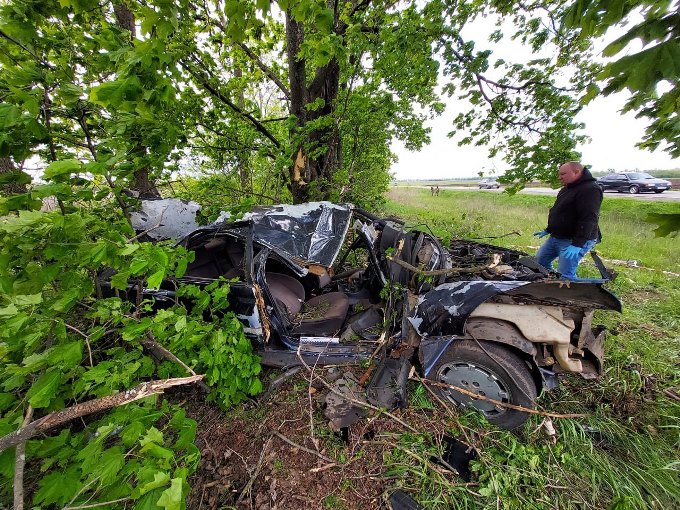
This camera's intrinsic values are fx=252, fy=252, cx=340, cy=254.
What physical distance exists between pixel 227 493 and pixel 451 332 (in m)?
1.98

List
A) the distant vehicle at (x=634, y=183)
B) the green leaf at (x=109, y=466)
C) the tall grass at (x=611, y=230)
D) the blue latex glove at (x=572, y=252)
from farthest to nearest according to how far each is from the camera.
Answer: the distant vehicle at (x=634, y=183)
the tall grass at (x=611, y=230)
the blue latex glove at (x=572, y=252)
the green leaf at (x=109, y=466)

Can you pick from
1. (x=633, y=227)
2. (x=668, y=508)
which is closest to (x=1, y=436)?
(x=668, y=508)

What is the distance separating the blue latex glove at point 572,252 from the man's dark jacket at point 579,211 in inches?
2.3

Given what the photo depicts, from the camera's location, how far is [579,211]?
338 centimetres

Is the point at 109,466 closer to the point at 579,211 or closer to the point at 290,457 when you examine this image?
the point at 290,457

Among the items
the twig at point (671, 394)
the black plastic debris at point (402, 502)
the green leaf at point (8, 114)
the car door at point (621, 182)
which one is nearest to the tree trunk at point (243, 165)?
the green leaf at point (8, 114)

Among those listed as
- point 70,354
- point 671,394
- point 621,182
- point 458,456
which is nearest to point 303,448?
point 458,456

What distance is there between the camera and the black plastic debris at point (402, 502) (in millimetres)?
1606

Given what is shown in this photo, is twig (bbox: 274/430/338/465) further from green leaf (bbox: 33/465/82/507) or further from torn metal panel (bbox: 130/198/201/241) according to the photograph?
torn metal panel (bbox: 130/198/201/241)

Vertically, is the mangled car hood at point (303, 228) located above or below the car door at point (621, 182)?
above

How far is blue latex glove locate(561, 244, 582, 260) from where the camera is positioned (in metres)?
3.45

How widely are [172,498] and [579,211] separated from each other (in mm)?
4740

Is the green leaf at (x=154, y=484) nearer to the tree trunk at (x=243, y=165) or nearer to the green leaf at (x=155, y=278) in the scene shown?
the green leaf at (x=155, y=278)

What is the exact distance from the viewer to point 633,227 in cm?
801
